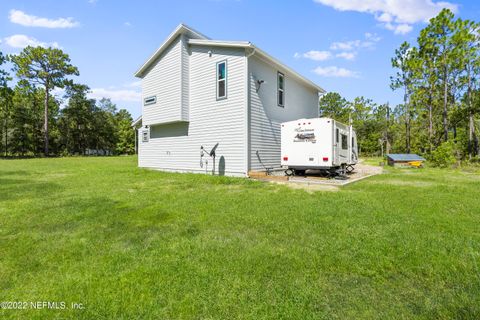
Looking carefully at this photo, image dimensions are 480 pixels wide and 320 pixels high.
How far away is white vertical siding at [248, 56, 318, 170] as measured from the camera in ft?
35.6

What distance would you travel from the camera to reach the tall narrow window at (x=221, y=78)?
440 inches

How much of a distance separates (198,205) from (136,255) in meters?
2.63

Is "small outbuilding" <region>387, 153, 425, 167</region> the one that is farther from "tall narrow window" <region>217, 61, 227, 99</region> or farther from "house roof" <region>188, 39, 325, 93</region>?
"tall narrow window" <region>217, 61, 227, 99</region>

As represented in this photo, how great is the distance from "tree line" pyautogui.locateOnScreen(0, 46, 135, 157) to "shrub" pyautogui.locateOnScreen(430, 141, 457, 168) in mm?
40050

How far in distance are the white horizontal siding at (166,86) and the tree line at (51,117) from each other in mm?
24399

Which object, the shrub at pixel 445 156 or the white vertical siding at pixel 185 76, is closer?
the white vertical siding at pixel 185 76

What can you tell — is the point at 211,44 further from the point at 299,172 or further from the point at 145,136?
the point at 145,136

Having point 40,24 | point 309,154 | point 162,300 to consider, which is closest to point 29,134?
point 40,24

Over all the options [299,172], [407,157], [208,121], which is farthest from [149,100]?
[407,157]

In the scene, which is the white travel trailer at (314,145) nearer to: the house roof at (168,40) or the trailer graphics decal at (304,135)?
the trailer graphics decal at (304,135)

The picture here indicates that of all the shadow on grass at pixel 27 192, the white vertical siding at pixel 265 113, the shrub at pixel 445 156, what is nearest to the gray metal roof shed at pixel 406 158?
the shrub at pixel 445 156

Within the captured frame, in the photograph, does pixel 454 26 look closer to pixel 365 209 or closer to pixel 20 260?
pixel 365 209

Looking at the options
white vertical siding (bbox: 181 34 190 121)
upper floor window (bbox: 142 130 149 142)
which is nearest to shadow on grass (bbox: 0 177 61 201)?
white vertical siding (bbox: 181 34 190 121)

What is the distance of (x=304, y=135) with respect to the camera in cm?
1002
